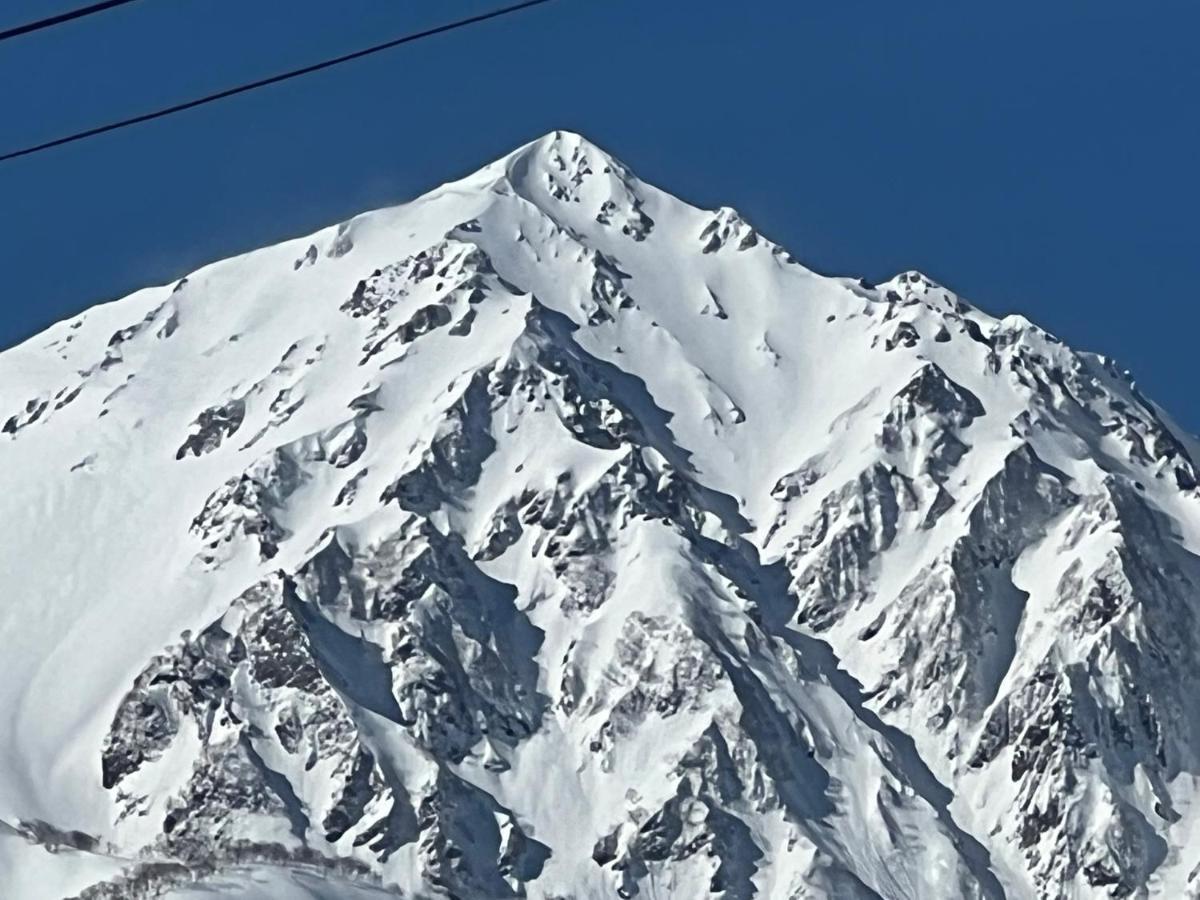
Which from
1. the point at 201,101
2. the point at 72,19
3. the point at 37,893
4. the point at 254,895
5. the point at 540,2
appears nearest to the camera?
the point at 72,19

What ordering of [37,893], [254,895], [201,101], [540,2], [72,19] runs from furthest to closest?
[37,893], [254,895], [540,2], [201,101], [72,19]

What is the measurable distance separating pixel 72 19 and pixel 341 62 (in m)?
3.69

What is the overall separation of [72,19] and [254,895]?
142 metres

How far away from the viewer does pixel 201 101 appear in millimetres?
27953

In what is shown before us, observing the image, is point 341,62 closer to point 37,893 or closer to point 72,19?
point 72,19

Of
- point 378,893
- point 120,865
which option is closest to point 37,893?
point 120,865

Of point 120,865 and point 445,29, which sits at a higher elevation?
point 120,865

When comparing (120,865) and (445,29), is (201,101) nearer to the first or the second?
(445,29)

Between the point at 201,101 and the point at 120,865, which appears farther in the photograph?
the point at 120,865

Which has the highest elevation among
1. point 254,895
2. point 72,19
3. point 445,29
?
point 254,895

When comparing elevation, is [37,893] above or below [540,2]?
above

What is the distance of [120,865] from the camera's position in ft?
618

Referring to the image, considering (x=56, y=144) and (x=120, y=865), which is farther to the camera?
(x=120, y=865)

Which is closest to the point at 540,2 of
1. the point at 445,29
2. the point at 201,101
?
the point at 445,29
